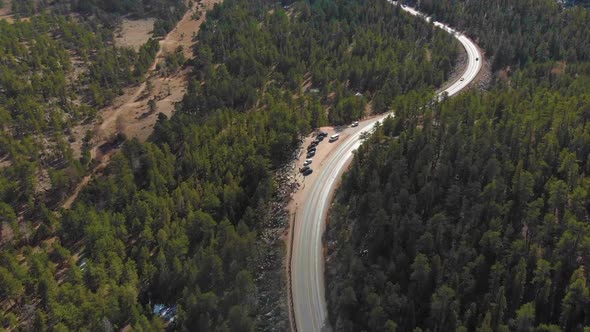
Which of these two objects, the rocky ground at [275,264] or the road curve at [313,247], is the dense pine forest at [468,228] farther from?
the rocky ground at [275,264]

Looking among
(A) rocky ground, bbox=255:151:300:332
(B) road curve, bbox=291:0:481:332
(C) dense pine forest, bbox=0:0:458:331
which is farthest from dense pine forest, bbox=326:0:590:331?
(C) dense pine forest, bbox=0:0:458:331

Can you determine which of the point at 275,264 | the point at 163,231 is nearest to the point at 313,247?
the point at 275,264

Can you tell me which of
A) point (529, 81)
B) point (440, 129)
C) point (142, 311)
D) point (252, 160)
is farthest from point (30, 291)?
point (529, 81)

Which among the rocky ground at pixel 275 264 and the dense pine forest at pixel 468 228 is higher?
the dense pine forest at pixel 468 228

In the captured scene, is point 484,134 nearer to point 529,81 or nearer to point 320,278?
point 320,278

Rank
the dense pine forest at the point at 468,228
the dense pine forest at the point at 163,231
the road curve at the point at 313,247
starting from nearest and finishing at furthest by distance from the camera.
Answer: the dense pine forest at the point at 468,228, the road curve at the point at 313,247, the dense pine forest at the point at 163,231

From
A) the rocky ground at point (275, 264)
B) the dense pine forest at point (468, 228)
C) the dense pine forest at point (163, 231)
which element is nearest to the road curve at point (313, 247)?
the rocky ground at point (275, 264)
